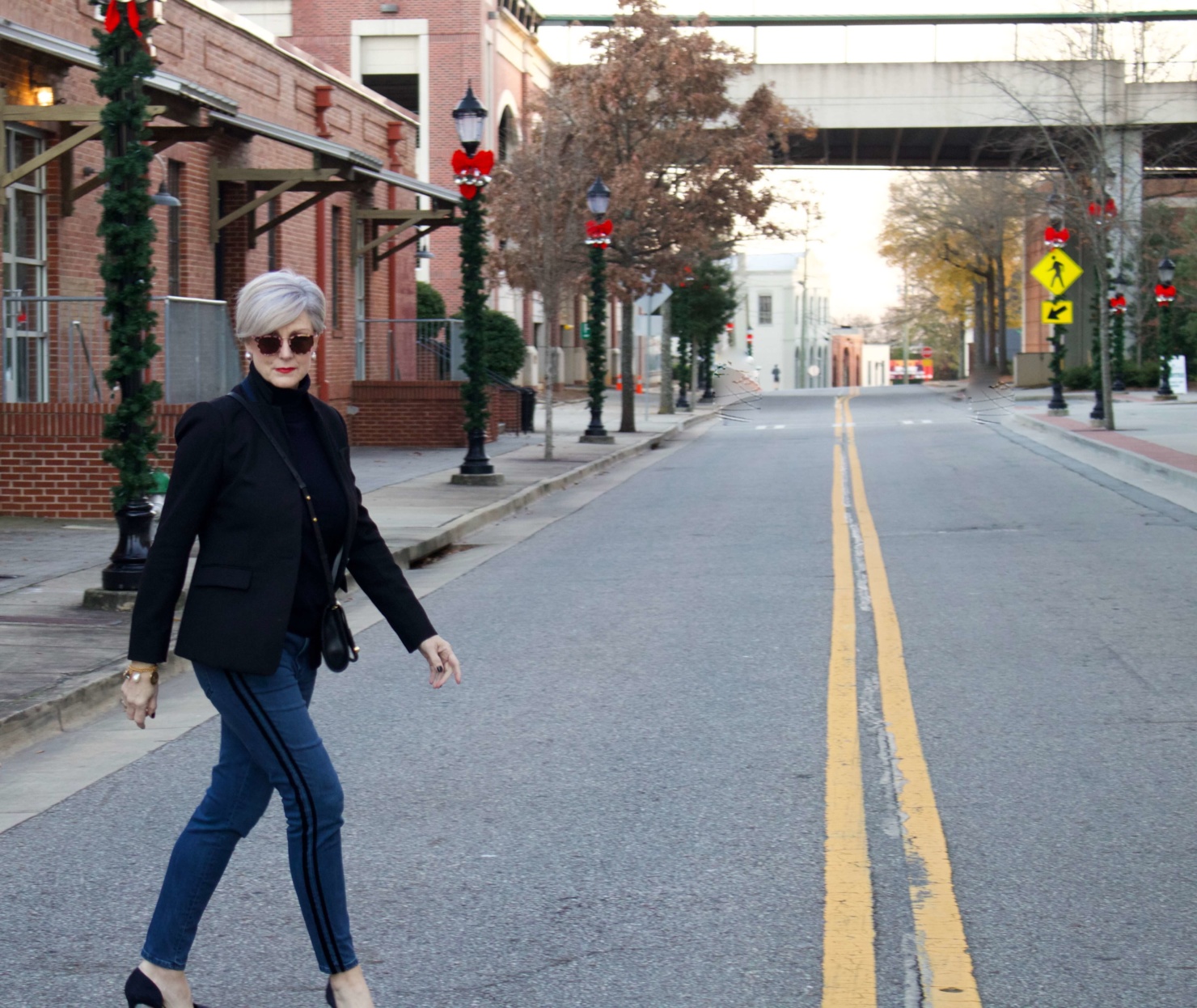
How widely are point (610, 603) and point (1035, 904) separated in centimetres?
631

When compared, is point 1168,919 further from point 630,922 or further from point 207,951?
point 207,951

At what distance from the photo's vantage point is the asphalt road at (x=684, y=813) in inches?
171

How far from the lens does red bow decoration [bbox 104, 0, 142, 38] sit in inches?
407

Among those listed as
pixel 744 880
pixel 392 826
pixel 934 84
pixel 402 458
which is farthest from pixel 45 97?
pixel 934 84

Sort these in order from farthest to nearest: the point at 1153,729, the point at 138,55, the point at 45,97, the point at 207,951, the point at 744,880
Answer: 1. the point at 45,97
2. the point at 138,55
3. the point at 1153,729
4. the point at 744,880
5. the point at 207,951

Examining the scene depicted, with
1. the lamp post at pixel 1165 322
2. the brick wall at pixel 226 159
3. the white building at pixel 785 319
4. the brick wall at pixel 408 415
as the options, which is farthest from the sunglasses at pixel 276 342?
the white building at pixel 785 319

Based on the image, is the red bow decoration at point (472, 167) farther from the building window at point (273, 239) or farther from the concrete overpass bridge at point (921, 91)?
the concrete overpass bridge at point (921, 91)

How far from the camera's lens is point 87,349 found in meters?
16.4

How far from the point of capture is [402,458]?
952 inches

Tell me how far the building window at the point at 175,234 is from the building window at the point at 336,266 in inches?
239

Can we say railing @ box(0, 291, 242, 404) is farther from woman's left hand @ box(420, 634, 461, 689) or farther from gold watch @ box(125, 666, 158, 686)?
gold watch @ box(125, 666, 158, 686)

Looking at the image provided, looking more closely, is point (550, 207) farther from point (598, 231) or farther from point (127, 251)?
Answer: point (127, 251)

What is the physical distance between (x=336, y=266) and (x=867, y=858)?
79.2 ft

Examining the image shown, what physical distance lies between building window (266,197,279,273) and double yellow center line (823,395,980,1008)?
55.0 feet
